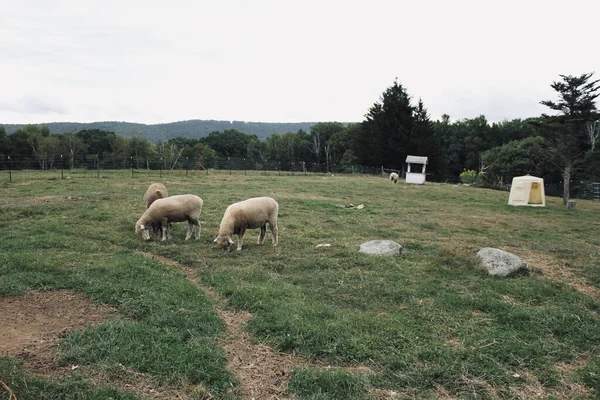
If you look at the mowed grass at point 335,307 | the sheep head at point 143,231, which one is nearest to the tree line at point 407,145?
the mowed grass at point 335,307

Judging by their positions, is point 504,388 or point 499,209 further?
point 499,209

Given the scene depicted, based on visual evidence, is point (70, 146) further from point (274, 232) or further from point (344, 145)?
point (274, 232)

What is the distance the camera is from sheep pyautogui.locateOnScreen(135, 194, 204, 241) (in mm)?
11102

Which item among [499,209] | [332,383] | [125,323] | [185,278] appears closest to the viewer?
[332,383]

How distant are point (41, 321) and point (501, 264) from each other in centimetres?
879

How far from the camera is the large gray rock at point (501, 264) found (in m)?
8.56

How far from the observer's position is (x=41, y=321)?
5949mm

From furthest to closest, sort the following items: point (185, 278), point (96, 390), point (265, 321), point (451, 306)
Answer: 1. point (185, 278)
2. point (451, 306)
3. point (265, 321)
4. point (96, 390)

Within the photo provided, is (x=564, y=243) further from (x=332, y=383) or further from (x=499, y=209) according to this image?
(x=332, y=383)

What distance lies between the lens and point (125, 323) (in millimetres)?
5789

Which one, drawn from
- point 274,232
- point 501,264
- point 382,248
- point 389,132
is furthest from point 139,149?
point 501,264

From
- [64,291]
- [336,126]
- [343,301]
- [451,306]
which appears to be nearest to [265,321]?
[343,301]

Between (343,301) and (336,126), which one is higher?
(336,126)

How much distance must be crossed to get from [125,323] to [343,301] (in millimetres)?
3646
